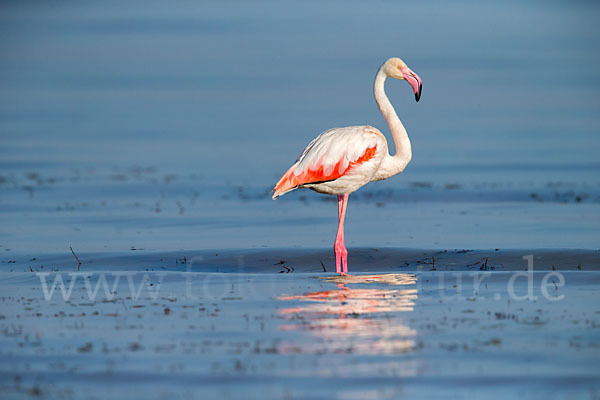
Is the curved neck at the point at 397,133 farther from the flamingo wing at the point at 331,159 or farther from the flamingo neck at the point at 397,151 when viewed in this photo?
the flamingo wing at the point at 331,159

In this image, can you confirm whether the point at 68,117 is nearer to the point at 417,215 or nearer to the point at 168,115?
the point at 168,115

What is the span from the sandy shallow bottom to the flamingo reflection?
2 centimetres

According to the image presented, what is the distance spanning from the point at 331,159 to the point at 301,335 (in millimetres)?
4444

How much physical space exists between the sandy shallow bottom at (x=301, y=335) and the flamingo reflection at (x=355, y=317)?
0.02 metres

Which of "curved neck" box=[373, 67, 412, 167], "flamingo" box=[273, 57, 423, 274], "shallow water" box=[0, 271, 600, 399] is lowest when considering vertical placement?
"shallow water" box=[0, 271, 600, 399]

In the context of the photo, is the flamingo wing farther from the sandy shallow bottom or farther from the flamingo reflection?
the flamingo reflection

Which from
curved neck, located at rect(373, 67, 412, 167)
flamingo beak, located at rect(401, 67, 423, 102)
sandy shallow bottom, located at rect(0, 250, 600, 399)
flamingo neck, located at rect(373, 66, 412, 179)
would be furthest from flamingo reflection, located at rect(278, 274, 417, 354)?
flamingo beak, located at rect(401, 67, 423, 102)

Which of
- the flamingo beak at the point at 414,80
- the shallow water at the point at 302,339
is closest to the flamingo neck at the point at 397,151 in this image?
the flamingo beak at the point at 414,80

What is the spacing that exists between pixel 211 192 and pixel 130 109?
2681 cm

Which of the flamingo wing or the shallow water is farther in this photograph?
the flamingo wing

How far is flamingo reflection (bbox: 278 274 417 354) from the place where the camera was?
23.4 feet

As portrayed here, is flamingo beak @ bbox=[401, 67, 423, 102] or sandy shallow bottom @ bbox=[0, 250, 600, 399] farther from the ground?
flamingo beak @ bbox=[401, 67, 423, 102]

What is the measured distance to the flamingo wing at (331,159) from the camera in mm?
11625

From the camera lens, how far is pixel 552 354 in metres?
6.93
